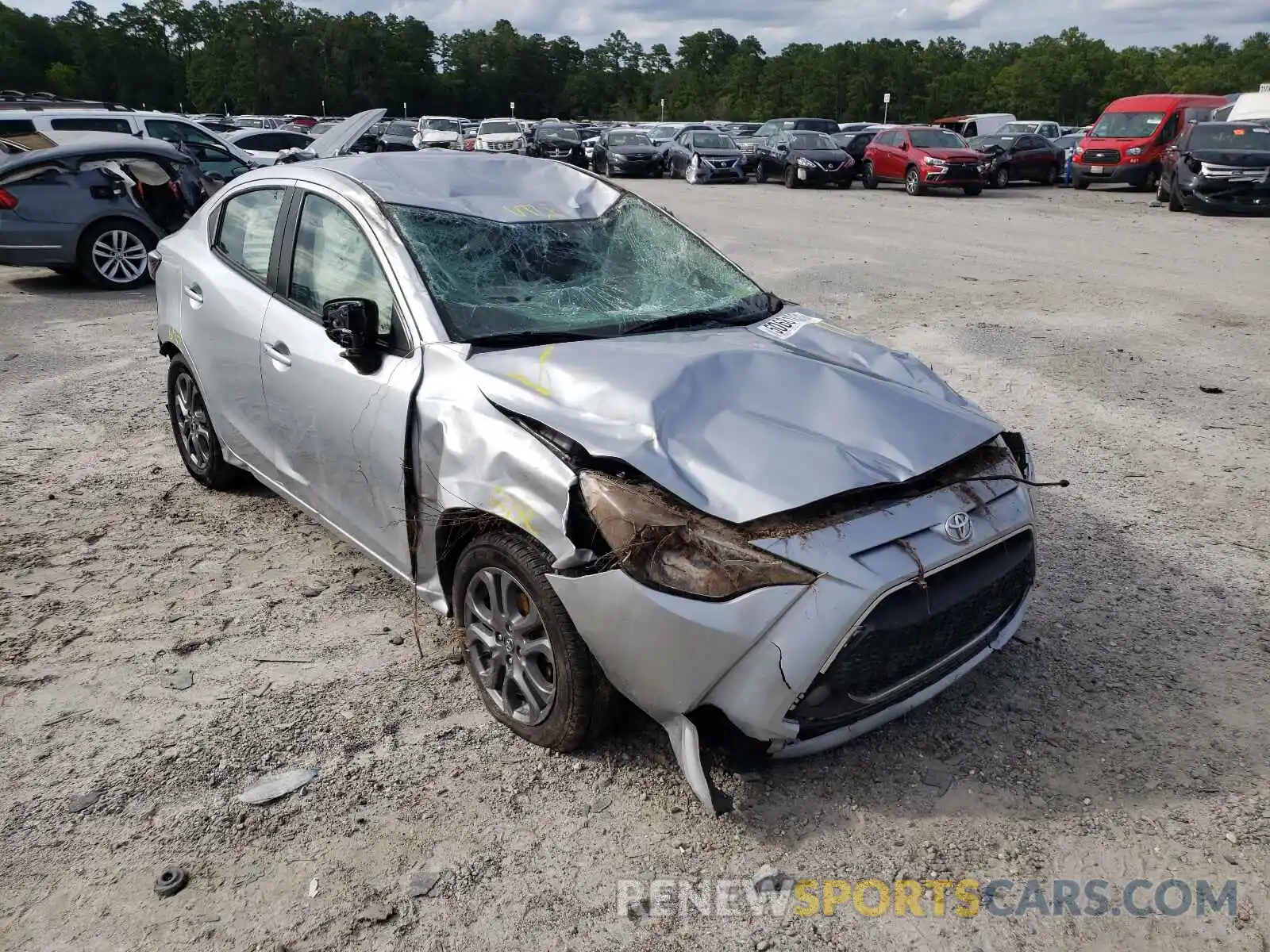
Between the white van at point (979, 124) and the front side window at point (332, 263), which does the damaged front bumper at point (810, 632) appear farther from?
the white van at point (979, 124)

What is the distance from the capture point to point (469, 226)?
3.83m

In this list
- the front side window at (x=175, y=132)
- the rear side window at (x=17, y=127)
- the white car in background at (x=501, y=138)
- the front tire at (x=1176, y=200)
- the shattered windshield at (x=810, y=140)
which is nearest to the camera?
the rear side window at (x=17, y=127)

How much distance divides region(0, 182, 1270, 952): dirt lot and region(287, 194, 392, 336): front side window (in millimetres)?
1235

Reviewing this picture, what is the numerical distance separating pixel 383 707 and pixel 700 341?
1698 mm

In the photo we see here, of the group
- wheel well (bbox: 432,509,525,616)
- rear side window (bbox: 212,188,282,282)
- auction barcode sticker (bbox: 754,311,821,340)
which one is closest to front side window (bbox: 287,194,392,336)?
rear side window (bbox: 212,188,282,282)

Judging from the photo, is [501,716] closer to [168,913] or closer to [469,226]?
[168,913]

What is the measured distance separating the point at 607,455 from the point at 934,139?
22.7 meters

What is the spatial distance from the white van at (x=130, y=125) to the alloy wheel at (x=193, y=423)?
10.9 metres

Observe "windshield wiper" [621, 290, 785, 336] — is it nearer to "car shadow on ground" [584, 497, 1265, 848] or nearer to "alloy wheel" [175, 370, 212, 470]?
"car shadow on ground" [584, 497, 1265, 848]

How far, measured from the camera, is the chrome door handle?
155 inches

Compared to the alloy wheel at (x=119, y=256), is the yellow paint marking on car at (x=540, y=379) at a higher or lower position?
higher

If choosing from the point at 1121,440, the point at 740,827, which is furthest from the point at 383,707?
the point at 1121,440

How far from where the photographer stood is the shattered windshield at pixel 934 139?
2266cm

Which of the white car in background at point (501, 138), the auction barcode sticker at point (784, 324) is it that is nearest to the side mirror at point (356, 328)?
the auction barcode sticker at point (784, 324)
